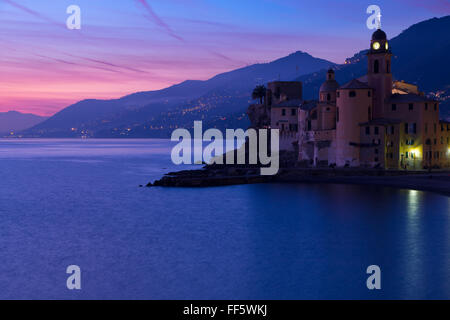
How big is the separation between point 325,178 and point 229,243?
32363 millimetres

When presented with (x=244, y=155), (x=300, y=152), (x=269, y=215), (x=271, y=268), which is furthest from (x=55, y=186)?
(x=271, y=268)

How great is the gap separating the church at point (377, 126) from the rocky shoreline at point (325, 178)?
225cm

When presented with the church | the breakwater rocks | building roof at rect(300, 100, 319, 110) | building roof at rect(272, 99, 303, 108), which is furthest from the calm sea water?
building roof at rect(272, 99, 303, 108)

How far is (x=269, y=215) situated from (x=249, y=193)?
13578mm

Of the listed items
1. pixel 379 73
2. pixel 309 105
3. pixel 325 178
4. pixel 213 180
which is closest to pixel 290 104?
pixel 309 105

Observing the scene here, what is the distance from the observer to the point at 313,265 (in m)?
31.2

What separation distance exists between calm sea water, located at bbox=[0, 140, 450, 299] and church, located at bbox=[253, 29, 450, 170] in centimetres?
636

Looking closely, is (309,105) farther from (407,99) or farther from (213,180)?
(213,180)

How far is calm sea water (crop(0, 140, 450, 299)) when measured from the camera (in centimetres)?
2705

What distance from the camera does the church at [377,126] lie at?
66.5 metres

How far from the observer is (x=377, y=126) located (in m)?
65.5

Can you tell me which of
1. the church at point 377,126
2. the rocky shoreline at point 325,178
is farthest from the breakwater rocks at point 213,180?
the church at point 377,126
